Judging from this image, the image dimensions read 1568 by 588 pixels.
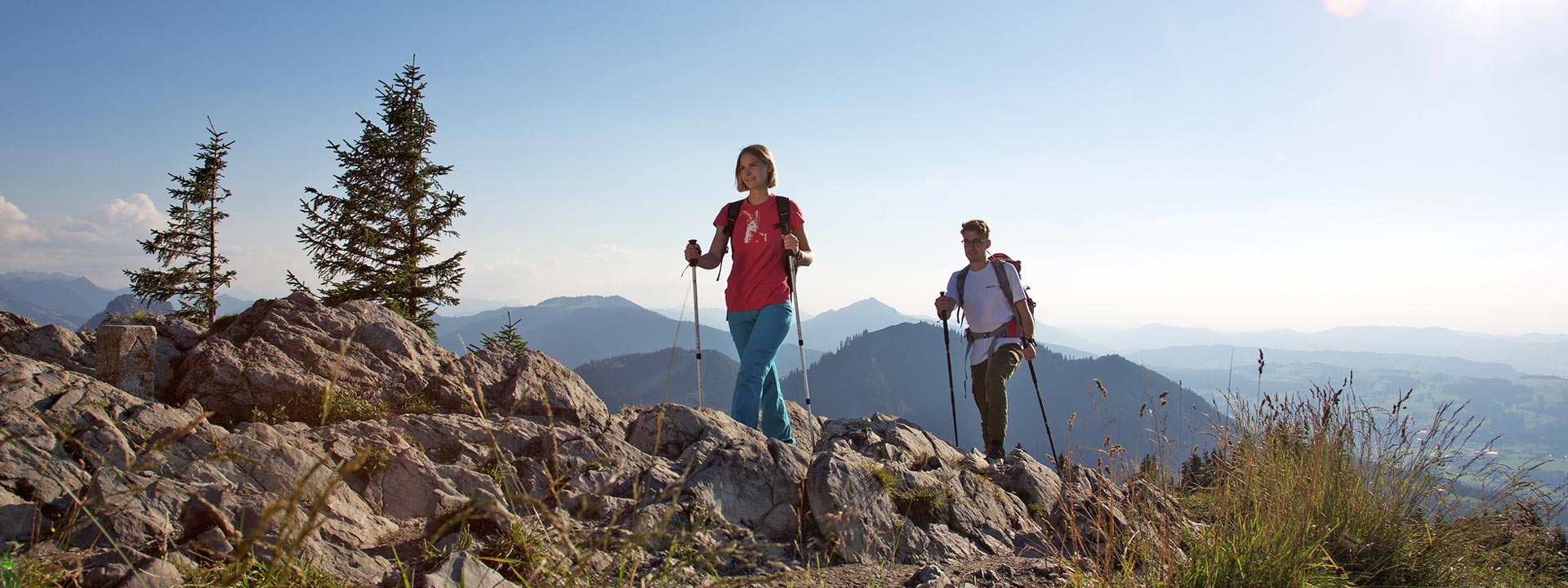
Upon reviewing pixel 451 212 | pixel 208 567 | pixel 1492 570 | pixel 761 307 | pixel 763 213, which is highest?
pixel 451 212

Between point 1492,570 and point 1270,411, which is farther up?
point 1270,411

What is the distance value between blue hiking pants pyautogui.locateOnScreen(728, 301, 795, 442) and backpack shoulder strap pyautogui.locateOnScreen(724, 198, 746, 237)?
2.98 feet

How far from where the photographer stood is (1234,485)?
18.0 feet

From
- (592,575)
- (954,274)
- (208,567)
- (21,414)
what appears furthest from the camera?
(954,274)

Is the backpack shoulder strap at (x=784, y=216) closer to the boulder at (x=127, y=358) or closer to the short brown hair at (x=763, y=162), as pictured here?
Result: the short brown hair at (x=763, y=162)

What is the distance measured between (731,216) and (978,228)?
349cm

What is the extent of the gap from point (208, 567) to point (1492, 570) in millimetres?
8022

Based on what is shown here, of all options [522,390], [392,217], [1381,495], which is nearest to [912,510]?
[1381,495]

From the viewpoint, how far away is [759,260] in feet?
24.7

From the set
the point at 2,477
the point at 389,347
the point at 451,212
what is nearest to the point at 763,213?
the point at 389,347

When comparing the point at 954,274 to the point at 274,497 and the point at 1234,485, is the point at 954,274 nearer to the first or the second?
the point at 1234,485

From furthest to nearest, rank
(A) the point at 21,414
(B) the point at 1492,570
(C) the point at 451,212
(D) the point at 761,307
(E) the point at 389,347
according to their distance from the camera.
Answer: (C) the point at 451,212, (E) the point at 389,347, (D) the point at 761,307, (B) the point at 1492,570, (A) the point at 21,414

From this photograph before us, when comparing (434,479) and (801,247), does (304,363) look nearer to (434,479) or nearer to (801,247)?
(434,479)

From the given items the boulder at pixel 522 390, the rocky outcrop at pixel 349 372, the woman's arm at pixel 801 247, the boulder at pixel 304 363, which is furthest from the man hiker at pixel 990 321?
the boulder at pixel 304 363
